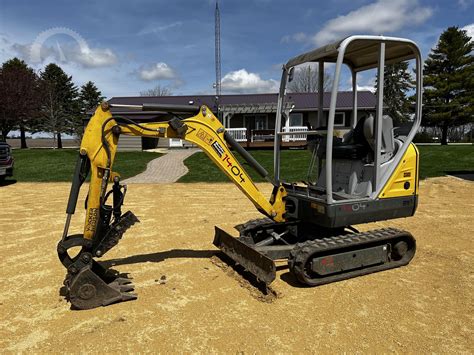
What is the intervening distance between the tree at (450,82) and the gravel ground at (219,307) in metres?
40.0

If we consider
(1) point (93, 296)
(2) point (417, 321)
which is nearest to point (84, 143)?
(1) point (93, 296)

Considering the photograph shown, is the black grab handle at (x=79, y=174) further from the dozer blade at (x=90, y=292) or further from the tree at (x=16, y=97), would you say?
the tree at (x=16, y=97)

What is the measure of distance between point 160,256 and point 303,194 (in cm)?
250

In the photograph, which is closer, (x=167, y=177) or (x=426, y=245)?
(x=426, y=245)

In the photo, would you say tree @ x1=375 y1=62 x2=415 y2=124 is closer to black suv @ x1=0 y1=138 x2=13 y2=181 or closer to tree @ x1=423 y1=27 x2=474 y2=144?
black suv @ x1=0 y1=138 x2=13 y2=181

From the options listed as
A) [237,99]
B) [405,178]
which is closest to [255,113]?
[237,99]

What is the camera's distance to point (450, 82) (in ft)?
138

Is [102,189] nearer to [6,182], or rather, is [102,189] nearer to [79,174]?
[79,174]

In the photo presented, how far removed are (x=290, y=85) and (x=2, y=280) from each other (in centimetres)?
503

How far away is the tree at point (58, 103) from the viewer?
44.8m

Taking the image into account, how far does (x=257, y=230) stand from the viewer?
237 inches

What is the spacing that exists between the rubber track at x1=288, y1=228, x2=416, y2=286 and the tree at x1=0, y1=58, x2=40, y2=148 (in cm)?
4042

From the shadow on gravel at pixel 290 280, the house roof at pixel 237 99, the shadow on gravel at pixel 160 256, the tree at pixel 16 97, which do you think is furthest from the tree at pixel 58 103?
the shadow on gravel at pixel 290 280

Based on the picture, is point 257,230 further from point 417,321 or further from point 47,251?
point 47,251
